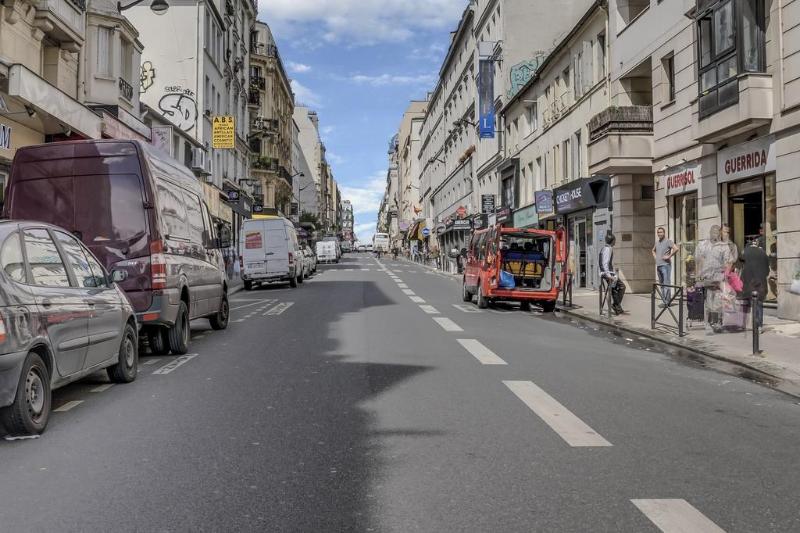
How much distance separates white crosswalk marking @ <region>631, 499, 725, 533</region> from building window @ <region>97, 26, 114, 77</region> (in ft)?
80.4

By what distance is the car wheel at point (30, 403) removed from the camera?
5184 mm

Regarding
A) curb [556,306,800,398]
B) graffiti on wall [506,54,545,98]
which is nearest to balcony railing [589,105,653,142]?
curb [556,306,800,398]

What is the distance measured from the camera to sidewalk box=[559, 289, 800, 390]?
8.83 m

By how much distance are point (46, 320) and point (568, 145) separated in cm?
2530

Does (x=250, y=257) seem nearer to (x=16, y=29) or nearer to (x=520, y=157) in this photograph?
(x=16, y=29)

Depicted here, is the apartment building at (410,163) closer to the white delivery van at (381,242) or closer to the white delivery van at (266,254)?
the white delivery van at (381,242)

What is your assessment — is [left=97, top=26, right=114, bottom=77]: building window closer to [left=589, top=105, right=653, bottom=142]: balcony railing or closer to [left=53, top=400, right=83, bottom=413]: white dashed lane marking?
[left=589, top=105, right=653, bottom=142]: balcony railing

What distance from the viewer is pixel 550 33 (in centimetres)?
4234

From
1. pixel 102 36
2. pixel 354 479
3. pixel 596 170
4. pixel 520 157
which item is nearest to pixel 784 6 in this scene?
pixel 596 170

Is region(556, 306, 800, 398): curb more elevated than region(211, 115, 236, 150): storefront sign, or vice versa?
region(211, 115, 236, 150): storefront sign

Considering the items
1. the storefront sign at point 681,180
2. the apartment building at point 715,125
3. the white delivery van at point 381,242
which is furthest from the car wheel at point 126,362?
the white delivery van at point 381,242

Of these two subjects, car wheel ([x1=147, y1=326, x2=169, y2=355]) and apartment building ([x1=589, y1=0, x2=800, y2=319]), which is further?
apartment building ([x1=589, y1=0, x2=800, y2=319])

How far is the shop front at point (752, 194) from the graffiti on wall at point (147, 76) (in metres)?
27.9

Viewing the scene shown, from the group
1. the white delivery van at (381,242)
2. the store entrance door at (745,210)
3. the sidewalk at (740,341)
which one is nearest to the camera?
the sidewalk at (740,341)
